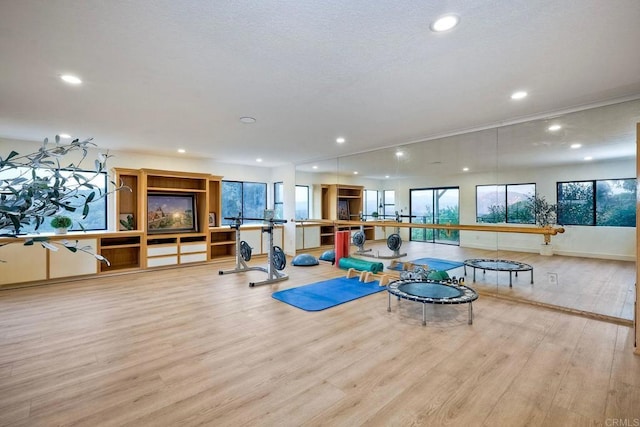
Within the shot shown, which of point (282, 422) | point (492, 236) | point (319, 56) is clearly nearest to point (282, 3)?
point (319, 56)

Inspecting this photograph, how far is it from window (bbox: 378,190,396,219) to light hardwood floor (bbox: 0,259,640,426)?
249 cm

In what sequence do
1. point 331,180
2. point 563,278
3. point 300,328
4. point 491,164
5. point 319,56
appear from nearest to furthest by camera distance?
point 319,56
point 300,328
point 563,278
point 491,164
point 331,180

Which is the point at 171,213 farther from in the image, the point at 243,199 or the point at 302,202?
the point at 302,202

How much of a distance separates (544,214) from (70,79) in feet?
19.9

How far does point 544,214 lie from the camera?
4.29 m

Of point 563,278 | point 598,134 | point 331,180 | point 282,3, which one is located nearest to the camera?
point 282,3

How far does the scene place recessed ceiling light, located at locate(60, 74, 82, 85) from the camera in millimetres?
2943

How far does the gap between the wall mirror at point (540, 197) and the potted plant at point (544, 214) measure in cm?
4

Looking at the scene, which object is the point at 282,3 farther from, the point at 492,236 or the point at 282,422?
the point at 492,236

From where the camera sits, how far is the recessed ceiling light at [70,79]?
2.94 meters

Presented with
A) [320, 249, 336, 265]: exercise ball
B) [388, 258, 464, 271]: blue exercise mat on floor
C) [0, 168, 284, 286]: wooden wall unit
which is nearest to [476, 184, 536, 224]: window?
[388, 258, 464, 271]: blue exercise mat on floor

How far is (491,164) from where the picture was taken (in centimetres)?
475

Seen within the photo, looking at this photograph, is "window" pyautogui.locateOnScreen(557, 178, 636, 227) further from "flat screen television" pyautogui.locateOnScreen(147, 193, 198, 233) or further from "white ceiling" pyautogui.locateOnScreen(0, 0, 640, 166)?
"flat screen television" pyautogui.locateOnScreen(147, 193, 198, 233)

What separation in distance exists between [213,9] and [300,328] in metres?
3.10
